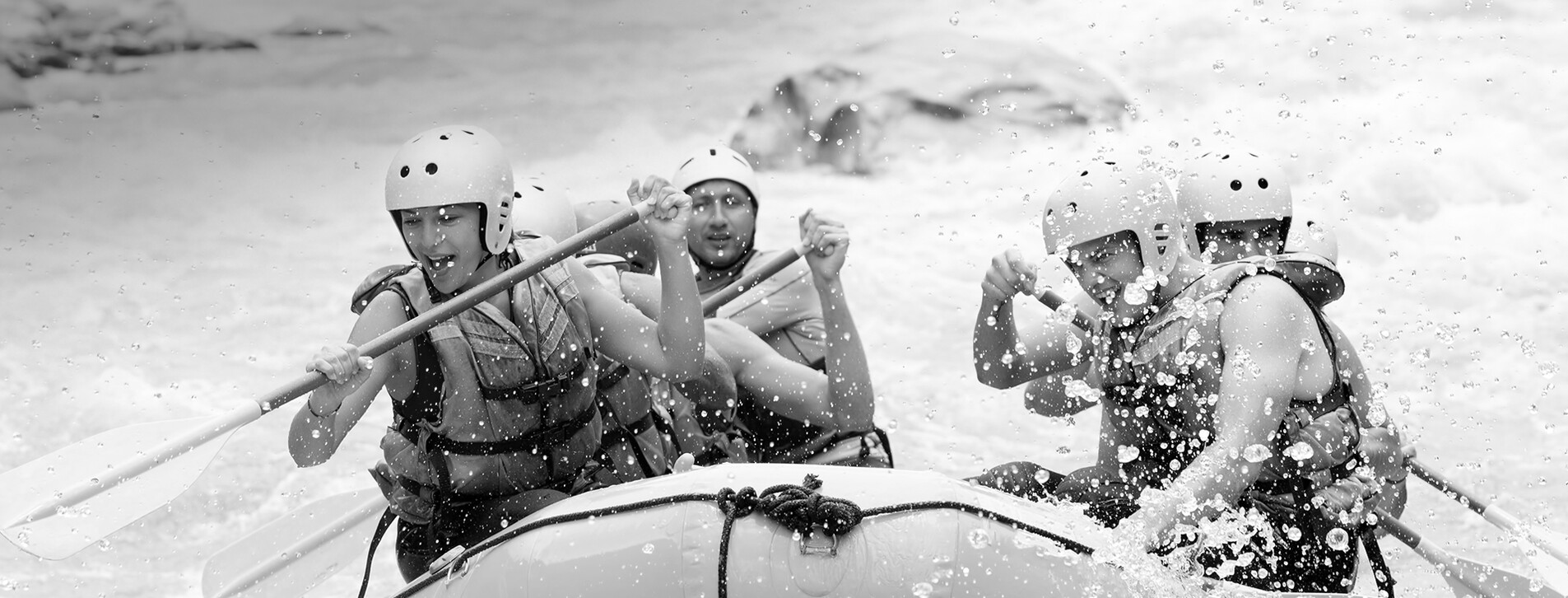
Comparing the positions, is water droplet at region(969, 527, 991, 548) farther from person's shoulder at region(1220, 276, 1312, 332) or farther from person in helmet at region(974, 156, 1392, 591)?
person's shoulder at region(1220, 276, 1312, 332)

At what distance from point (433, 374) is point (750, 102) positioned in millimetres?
10676

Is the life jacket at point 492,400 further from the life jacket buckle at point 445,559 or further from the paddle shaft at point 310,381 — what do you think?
the life jacket buckle at point 445,559

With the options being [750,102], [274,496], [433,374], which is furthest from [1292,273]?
[750,102]

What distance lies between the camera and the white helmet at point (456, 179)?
140 inches

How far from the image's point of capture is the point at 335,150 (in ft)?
43.6

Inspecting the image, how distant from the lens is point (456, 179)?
3584 mm

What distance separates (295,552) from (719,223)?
166 cm

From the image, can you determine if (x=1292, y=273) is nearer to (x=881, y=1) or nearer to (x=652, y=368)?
(x=652, y=368)

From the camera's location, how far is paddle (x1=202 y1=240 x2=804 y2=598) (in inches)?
171

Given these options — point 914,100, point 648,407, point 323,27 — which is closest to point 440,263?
point 648,407

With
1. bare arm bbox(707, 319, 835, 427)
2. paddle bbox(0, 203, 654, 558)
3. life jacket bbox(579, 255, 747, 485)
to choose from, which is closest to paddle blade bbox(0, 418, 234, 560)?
paddle bbox(0, 203, 654, 558)

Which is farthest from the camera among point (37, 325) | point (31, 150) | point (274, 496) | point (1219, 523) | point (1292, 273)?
point (31, 150)

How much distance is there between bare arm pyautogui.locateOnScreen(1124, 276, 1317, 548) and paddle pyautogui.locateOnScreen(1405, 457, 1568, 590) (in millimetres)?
990

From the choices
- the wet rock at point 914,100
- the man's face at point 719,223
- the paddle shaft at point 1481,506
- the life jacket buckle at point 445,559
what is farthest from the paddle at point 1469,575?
the wet rock at point 914,100
